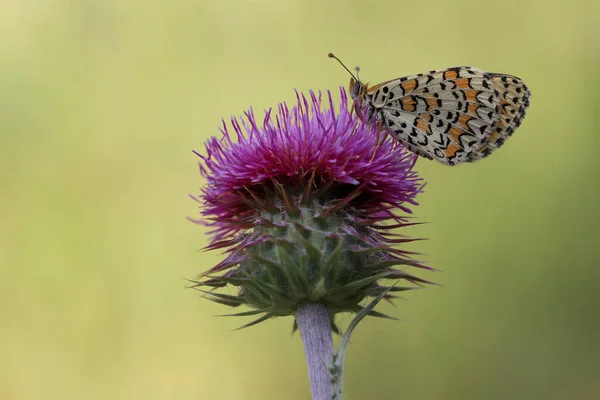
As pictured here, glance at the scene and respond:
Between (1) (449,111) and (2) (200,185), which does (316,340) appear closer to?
(1) (449,111)

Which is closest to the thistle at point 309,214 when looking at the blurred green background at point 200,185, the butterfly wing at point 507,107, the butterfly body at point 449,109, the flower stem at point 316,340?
the flower stem at point 316,340

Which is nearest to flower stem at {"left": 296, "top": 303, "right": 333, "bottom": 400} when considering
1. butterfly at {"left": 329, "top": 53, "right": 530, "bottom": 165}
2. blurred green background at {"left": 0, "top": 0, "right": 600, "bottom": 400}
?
butterfly at {"left": 329, "top": 53, "right": 530, "bottom": 165}

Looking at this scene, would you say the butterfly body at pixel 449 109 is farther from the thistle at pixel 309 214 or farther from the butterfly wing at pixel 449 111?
the thistle at pixel 309 214

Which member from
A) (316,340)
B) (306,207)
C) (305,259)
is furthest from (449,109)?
(316,340)

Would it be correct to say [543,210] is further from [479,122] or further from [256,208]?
[256,208]

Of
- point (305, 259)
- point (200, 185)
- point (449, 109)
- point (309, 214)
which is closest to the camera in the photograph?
point (305, 259)

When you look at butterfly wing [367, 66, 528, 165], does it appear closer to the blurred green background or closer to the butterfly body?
the butterfly body
